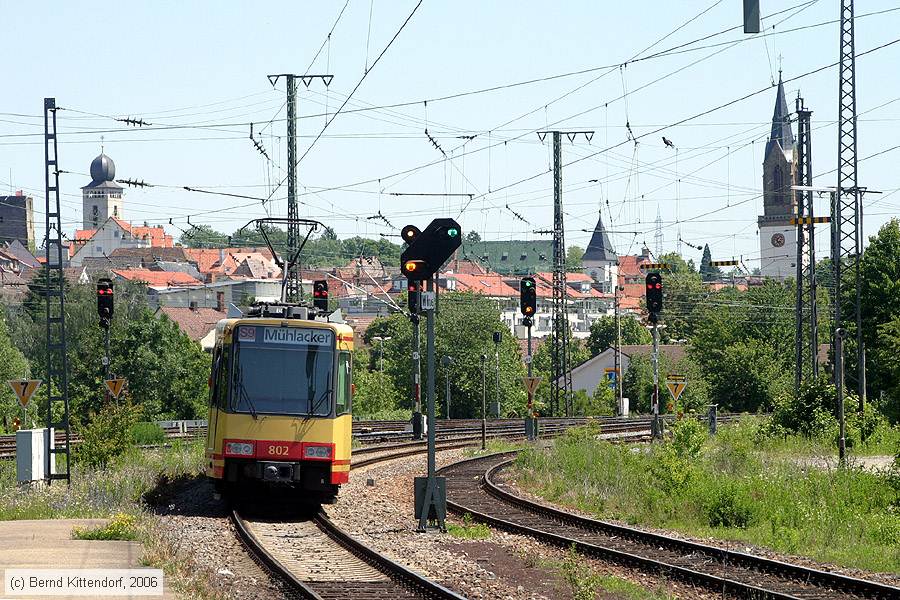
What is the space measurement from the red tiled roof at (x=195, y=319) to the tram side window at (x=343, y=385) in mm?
101801

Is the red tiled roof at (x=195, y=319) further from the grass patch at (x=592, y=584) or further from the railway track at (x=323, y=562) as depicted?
the grass patch at (x=592, y=584)

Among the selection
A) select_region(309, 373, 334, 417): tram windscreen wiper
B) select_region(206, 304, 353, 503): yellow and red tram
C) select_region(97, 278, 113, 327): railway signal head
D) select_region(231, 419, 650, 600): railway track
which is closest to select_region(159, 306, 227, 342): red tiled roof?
select_region(97, 278, 113, 327): railway signal head

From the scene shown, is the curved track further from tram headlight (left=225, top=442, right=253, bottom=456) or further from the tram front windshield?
the tram front windshield

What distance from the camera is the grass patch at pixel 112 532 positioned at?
15.3 m

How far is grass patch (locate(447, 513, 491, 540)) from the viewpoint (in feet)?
58.9

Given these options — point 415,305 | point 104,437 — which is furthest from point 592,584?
point 415,305

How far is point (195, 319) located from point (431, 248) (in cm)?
11396

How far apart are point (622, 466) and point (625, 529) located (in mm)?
6697

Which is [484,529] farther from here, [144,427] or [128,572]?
[144,427]

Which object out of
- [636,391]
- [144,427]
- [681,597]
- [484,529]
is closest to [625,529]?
[484,529]

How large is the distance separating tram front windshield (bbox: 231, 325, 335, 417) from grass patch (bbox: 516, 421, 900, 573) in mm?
5302

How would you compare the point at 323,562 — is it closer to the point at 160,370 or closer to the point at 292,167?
the point at 292,167

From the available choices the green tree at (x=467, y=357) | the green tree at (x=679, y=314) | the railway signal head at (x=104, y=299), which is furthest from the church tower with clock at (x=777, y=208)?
the railway signal head at (x=104, y=299)

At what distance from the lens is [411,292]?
3244 centimetres
